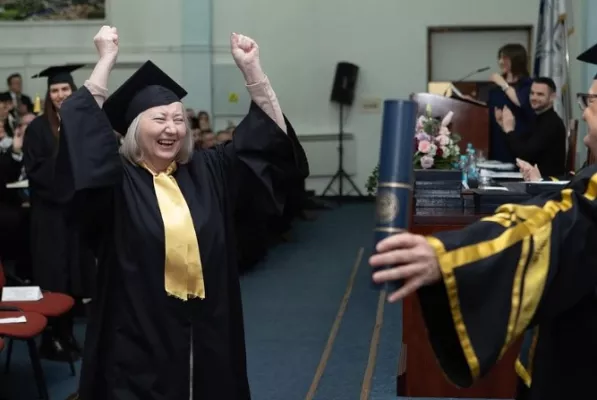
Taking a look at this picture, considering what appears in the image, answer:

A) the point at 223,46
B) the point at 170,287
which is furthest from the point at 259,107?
the point at 223,46

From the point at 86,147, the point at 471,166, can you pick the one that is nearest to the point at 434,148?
the point at 471,166

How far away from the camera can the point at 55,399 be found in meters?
5.49

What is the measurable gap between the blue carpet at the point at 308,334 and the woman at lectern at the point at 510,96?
5.44ft

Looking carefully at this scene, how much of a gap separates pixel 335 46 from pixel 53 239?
32.1ft

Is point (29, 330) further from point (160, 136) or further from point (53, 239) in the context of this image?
point (160, 136)

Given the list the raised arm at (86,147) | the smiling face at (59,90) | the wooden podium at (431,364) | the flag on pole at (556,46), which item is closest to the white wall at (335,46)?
the flag on pole at (556,46)

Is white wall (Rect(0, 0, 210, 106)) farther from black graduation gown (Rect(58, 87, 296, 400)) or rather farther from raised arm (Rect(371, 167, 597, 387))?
raised arm (Rect(371, 167, 597, 387))

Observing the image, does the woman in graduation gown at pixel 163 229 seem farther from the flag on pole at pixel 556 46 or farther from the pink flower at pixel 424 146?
the flag on pole at pixel 556 46

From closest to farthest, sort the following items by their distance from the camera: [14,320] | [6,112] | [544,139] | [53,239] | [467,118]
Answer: [14,320] → [53,239] → [544,139] → [467,118] → [6,112]

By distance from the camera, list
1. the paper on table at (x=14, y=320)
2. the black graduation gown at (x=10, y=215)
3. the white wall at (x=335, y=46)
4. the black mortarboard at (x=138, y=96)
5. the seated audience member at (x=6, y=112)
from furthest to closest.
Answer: the white wall at (x=335, y=46)
the seated audience member at (x=6, y=112)
the black graduation gown at (x=10, y=215)
the paper on table at (x=14, y=320)
the black mortarboard at (x=138, y=96)

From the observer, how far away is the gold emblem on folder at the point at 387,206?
1.75m

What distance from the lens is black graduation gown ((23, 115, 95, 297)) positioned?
639 cm

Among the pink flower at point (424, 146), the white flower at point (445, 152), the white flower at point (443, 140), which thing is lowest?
the white flower at point (445, 152)

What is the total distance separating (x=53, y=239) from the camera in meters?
6.44
